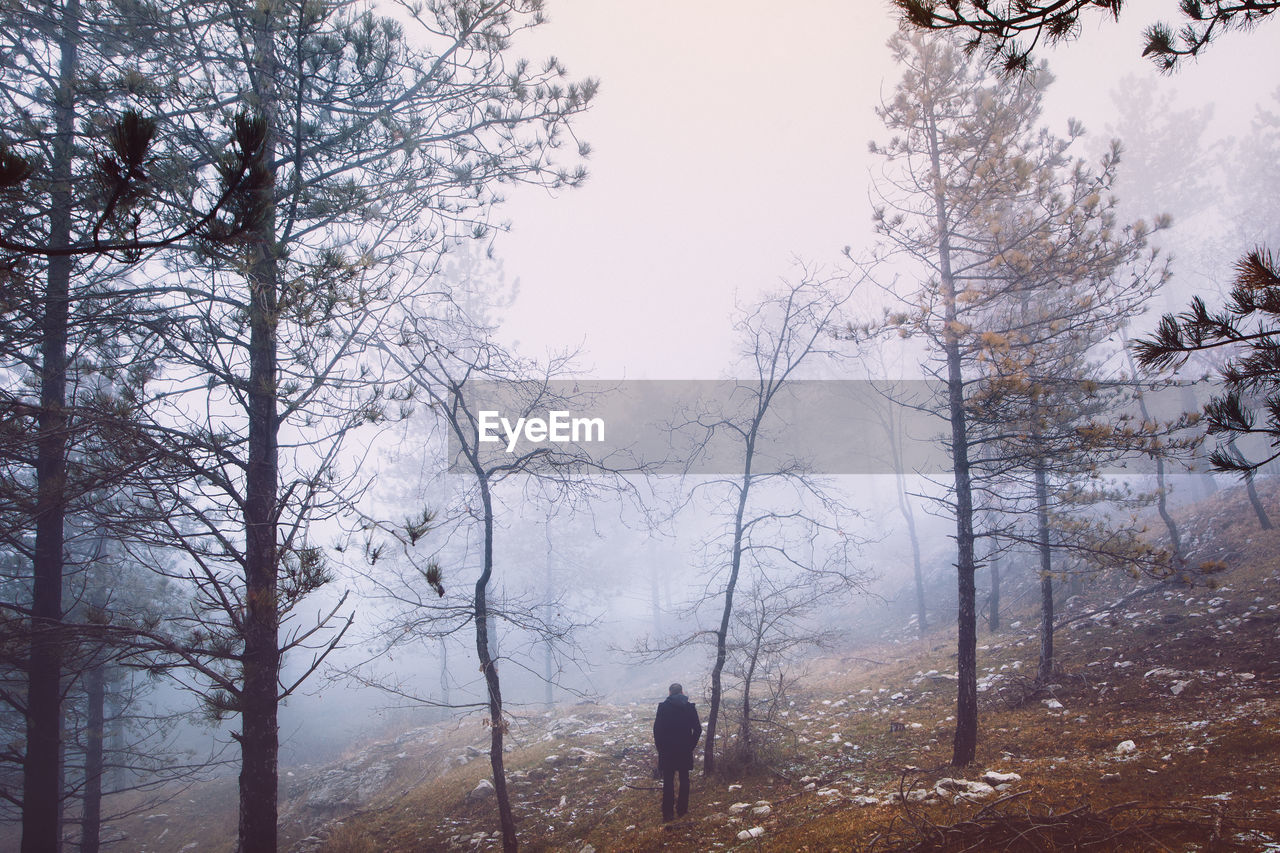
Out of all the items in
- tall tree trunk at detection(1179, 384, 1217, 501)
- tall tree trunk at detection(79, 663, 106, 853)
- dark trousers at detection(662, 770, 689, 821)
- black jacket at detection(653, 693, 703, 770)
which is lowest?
tall tree trunk at detection(79, 663, 106, 853)

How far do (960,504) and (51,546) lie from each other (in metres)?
11.9

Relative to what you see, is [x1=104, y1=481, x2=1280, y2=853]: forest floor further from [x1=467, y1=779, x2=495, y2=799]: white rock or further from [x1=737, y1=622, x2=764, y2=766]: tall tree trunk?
[x1=737, y1=622, x2=764, y2=766]: tall tree trunk

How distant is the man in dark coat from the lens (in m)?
7.40

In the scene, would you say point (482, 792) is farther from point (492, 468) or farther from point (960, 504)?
point (960, 504)

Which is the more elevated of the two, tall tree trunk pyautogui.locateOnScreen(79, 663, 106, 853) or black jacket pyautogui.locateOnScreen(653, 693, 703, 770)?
black jacket pyautogui.locateOnScreen(653, 693, 703, 770)

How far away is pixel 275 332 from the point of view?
5.36 m

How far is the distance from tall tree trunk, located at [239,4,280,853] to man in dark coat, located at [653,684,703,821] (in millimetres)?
4302

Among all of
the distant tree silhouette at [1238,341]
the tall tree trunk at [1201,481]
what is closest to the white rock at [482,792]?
the distant tree silhouette at [1238,341]

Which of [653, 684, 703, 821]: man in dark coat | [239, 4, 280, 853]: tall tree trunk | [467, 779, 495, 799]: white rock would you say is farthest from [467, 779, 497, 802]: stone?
[239, 4, 280, 853]: tall tree trunk

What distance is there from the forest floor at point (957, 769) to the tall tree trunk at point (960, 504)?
571 mm

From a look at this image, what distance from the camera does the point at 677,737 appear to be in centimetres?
745

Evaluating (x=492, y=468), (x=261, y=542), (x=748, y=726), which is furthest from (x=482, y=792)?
(x=261, y=542)

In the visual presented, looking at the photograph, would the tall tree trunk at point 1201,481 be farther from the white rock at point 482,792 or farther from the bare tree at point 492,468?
the white rock at point 482,792

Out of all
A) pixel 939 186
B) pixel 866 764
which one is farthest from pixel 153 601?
pixel 939 186
